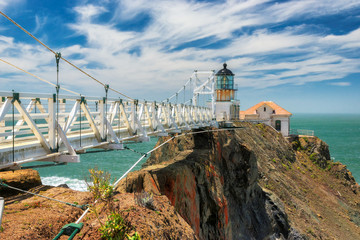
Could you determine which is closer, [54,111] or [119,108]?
[54,111]

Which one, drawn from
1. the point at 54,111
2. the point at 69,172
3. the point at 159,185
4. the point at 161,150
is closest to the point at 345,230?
the point at 161,150

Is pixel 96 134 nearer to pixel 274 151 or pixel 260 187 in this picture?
pixel 260 187

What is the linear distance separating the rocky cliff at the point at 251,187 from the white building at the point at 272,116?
6429 mm

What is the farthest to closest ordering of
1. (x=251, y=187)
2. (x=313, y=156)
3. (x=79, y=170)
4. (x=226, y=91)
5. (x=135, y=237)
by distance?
(x=79, y=170)
(x=226, y=91)
(x=313, y=156)
(x=251, y=187)
(x=135, y=237)

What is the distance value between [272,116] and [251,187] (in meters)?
30.5

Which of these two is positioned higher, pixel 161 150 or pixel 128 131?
pixel 128 131

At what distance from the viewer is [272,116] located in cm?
5078

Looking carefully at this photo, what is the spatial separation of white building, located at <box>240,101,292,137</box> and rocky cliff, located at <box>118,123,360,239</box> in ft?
21.1

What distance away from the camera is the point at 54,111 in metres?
7.23

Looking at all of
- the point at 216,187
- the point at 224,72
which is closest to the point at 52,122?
the point at 216,187

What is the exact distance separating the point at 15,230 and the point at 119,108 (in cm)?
657

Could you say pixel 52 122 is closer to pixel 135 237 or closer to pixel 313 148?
pixel 135 237

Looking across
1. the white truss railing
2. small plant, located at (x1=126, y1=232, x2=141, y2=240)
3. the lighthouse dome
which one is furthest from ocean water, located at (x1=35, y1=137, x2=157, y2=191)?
small plant, located at (x1=126, y1=232, x2=141, y2=240)

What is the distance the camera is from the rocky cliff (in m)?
13.1
